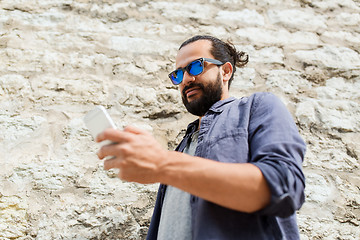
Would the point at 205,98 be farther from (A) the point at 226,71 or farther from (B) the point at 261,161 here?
(B) the point at 261,161

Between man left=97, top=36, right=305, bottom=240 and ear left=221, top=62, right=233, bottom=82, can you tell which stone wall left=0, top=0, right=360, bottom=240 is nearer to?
ear left=221, top=62, right=233, bottom=82

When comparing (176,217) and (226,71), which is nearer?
(176,217)

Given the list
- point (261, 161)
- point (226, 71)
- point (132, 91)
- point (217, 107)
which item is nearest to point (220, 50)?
point (226, 71)

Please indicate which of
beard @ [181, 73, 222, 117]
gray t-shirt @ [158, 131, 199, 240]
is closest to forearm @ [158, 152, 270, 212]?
gray t-shirt @ [158, 131, 199, 240]

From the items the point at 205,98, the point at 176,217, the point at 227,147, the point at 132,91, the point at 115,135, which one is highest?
the point at 115,135

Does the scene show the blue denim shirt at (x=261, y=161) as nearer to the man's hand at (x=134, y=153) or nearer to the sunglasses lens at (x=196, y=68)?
the man's hand at (x=134, y=153)

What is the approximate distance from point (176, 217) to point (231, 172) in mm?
336

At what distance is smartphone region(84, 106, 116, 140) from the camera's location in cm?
80

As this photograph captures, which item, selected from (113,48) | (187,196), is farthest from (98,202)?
(113,48)

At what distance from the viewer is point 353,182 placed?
5.34 feet

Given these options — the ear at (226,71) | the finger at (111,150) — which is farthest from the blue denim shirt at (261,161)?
the ear at (226,71)

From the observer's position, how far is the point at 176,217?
1.02m

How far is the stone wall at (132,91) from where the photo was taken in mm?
1465

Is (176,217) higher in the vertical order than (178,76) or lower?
lower
